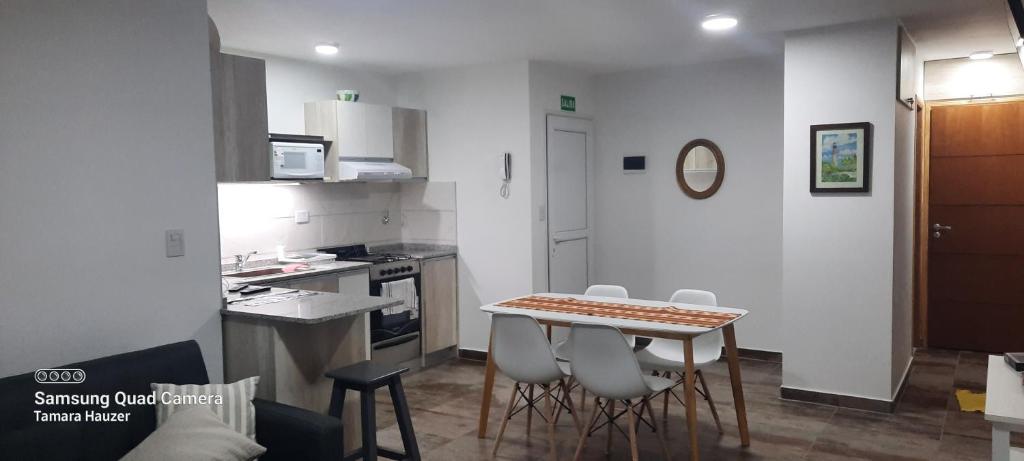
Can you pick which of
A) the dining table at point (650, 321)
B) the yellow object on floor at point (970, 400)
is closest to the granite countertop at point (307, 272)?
the dining table at point (650, 321)

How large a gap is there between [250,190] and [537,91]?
7.66 feet

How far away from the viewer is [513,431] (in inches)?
171

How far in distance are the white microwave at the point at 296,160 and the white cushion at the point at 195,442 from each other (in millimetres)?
2594

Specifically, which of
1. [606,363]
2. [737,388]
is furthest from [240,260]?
[737,388]

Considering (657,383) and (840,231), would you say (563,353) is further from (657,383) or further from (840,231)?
(840,231)

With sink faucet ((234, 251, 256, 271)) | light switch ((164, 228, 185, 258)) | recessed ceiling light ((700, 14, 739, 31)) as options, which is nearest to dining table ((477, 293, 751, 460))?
light switch ((164, 228, 185, 258))

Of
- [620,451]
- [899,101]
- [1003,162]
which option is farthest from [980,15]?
[620,451]

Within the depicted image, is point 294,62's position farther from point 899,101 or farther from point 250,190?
point 899,101

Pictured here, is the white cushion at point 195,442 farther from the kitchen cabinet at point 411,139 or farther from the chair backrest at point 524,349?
the kitchen cabinet at point 411,139

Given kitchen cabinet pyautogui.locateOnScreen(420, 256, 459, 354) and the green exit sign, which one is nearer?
kitchen cabinet pyautogui.locateOnScreen(420, 256, 459, 354)

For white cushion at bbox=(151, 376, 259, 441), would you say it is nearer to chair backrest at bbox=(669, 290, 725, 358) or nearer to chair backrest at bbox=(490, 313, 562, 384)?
chair backrest at bbox=(490, 313, 562, 384)

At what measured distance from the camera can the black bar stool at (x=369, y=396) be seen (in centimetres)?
307

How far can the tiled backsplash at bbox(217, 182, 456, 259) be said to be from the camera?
5.30m

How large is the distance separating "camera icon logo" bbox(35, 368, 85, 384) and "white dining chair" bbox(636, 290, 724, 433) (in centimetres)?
266
